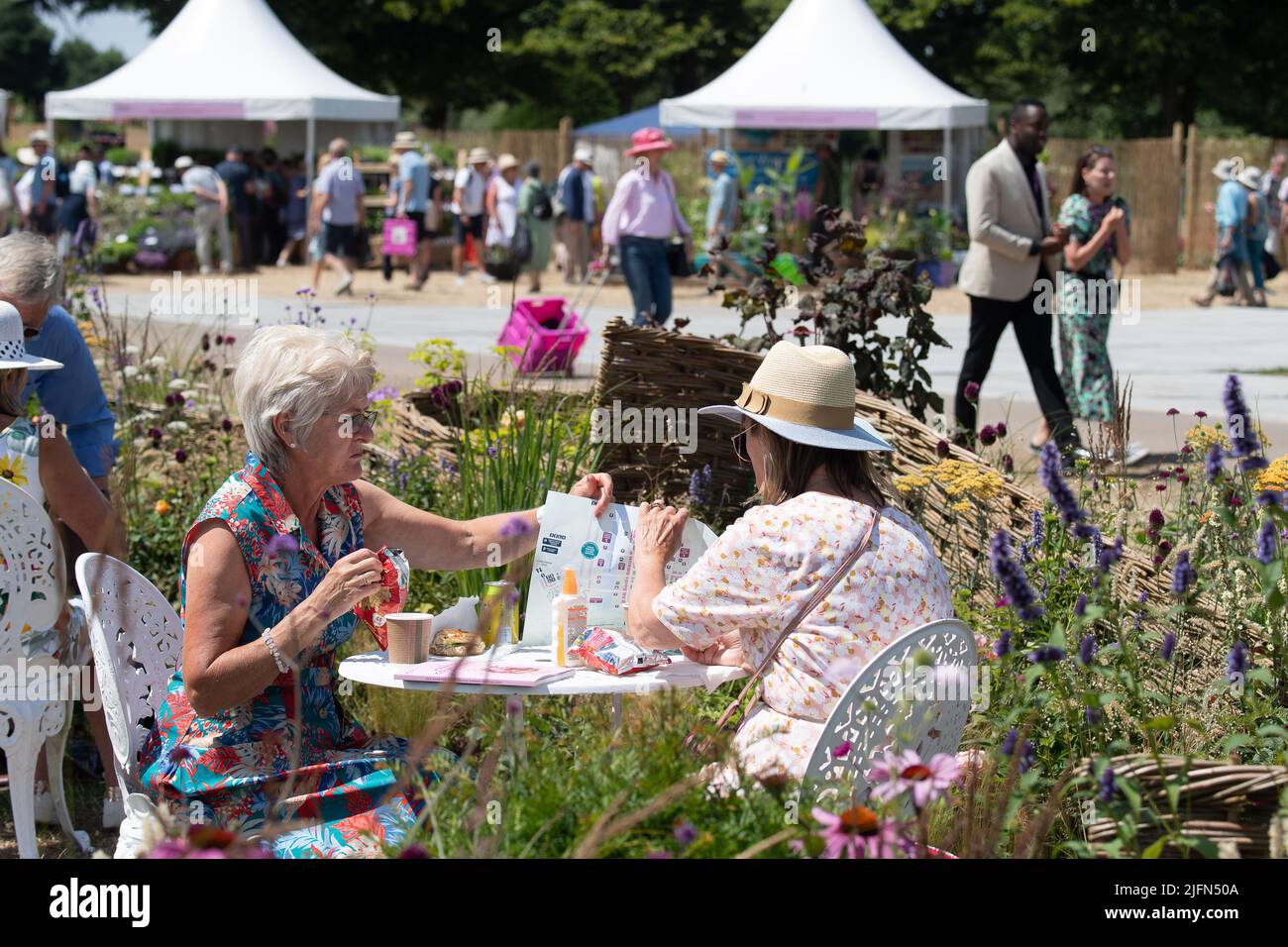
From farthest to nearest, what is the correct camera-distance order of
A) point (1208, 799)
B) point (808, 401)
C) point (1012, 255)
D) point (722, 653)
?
point (1012, 255), point (722, 653), point (808, 401), point (1208, 799)

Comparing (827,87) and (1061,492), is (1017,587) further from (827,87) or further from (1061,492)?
(827,87)

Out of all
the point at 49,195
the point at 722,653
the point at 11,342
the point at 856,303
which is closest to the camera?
the point at 722,653

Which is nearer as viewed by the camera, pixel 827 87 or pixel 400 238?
pixel 400 238

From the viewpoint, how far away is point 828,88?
68.1 ft

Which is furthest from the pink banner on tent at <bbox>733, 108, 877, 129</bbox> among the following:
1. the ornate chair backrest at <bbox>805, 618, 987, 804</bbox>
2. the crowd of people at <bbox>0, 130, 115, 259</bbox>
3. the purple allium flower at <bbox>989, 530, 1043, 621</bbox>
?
the purple allium flower at <bbox>989, 530, 1043, 621</bbox>

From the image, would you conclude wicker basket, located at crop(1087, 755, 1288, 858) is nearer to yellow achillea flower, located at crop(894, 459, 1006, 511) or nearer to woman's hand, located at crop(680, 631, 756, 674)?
woman's hand, located at crop(680, 631, 756, 674)

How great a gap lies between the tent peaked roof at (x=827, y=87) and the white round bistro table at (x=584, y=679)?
57.7 ft

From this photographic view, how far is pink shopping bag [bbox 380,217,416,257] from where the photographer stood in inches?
765

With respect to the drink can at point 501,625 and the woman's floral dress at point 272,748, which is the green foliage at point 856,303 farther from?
the woman's floral dress at point 272,748

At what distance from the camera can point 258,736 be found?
296 centimetres

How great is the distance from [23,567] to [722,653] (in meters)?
1.58

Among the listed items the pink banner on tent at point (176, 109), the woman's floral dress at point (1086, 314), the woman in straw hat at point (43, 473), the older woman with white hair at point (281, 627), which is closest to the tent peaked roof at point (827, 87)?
the pink banner on tent at point (176, 109)

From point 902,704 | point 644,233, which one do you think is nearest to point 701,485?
point 902,704
